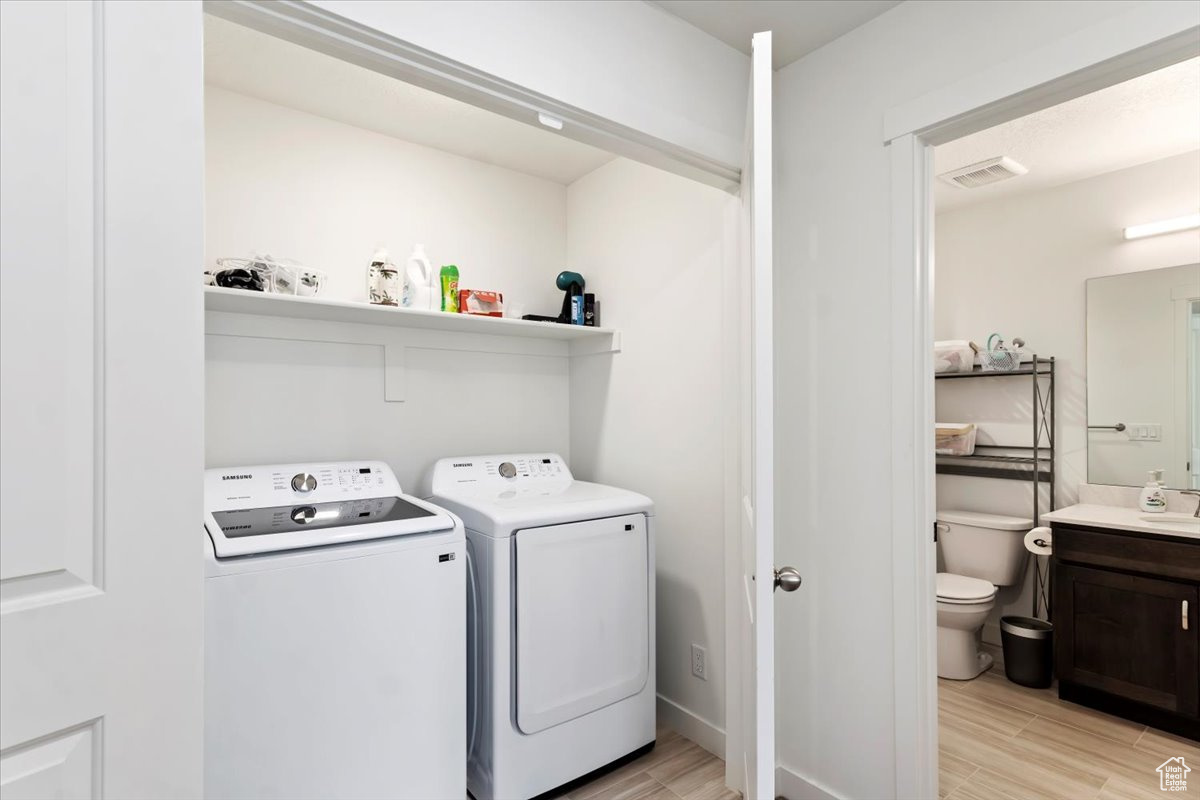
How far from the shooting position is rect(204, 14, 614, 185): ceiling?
6.23ft

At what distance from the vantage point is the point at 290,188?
2.27 meters

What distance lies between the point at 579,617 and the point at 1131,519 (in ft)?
7.90

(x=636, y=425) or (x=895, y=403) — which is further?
(x=636, y=425)

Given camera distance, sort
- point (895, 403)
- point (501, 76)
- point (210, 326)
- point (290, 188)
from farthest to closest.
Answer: point (290, 188) → point (210, 326) → point (895, 403) → point (501, 76)

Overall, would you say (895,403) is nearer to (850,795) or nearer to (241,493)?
(850,795)

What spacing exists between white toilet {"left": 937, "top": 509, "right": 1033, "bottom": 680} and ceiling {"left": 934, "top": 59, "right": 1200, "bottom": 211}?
1707 mm

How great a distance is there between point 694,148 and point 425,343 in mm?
1348

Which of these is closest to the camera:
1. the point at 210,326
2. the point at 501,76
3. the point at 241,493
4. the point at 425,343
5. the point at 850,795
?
the point at 501,76

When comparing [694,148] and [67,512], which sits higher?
[694,148]

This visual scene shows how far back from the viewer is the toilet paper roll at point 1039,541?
2947mm

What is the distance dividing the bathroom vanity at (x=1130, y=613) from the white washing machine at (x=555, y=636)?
73.8 inches

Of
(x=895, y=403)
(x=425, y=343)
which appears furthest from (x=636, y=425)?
(x=895, y=403)

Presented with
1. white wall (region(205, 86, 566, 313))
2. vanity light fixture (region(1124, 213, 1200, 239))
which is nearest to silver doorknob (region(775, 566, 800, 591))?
white wall (region(205, 86, 566, 313))

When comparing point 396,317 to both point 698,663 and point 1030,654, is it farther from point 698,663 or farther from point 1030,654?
point 1030,654
